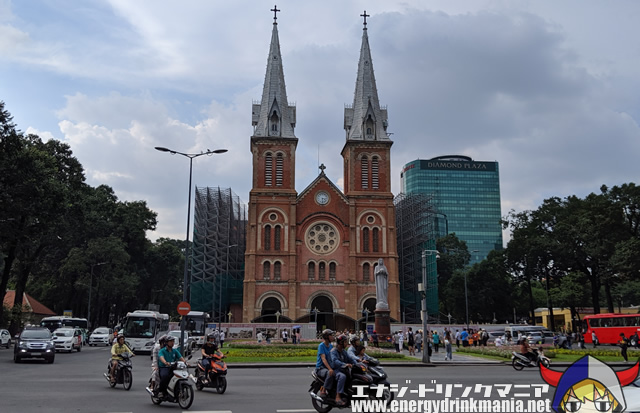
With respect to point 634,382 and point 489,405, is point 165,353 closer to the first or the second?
point 489,405

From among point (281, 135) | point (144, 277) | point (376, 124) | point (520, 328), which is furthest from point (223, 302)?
point (520, 328)

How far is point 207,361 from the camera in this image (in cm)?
1484

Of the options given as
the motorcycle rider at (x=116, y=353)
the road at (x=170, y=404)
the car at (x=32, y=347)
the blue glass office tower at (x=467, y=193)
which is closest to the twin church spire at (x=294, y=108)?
the car at (x=32, y=347)

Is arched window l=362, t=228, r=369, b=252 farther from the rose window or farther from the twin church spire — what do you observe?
the twin church spire

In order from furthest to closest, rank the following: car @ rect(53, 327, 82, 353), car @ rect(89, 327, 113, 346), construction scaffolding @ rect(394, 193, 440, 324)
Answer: construction scaffolding @ rect(394, 193, 440, 324)
car @ rect(89, 327, 113, 346)
car @ rect(53, 327, 82, 353)

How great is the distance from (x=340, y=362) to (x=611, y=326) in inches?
1669

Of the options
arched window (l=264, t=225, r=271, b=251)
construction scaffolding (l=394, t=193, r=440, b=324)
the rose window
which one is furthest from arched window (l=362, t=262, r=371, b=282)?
arched window (l=264, t=225, r=271, b=251)

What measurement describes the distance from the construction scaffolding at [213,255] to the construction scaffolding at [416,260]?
65.5 ft

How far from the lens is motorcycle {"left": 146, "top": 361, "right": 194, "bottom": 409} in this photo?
12.1 meters

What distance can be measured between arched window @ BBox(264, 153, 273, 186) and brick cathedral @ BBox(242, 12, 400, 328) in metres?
0.11

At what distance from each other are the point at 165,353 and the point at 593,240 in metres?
48.8

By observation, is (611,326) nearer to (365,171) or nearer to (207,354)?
(365,171)

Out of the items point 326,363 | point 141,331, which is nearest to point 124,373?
point 326,363

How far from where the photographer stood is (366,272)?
6075 cm
